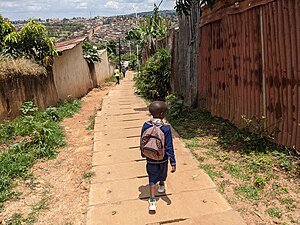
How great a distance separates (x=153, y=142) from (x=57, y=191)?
66.7 inches

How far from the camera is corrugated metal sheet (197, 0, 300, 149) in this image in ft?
12.7

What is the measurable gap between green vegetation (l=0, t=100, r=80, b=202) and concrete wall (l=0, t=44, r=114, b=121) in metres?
0.32

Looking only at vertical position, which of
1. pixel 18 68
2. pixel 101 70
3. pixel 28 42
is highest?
pixel 28 42

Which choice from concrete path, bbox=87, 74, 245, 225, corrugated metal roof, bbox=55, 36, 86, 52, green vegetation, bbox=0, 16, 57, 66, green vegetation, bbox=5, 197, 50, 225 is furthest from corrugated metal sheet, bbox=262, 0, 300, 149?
corrugated metal roof, bbox=55, 36, 86, 52

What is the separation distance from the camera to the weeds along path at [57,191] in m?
3.14

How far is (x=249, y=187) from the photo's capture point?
3.38m

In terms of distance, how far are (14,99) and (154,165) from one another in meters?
4.73

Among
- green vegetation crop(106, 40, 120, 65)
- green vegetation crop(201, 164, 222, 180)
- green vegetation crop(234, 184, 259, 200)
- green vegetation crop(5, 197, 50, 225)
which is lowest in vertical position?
green vegetation crop(5, 197, 50, 225)

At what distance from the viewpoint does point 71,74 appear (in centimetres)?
1173

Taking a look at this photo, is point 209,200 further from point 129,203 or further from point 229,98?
point 229,98

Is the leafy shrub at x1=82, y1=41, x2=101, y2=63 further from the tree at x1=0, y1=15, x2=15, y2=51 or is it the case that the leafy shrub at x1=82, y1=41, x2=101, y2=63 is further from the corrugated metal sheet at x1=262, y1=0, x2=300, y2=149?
the corrugated metal sheet at x1=262, y1=0, x2=300, y2=149

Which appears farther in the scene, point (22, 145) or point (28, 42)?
point (28, 42)

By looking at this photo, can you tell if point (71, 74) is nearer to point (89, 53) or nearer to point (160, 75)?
point (160, 75)

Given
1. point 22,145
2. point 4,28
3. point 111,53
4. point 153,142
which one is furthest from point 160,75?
point 111,53
